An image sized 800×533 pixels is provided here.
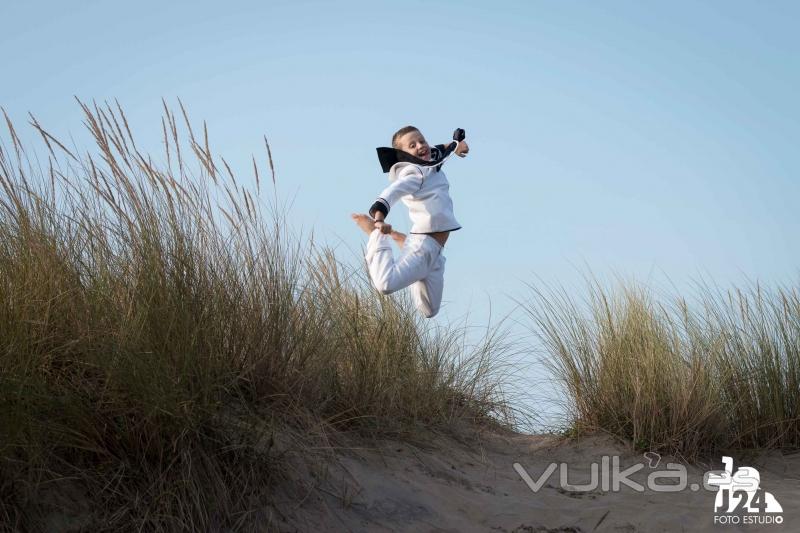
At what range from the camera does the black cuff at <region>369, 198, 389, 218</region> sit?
4.74m

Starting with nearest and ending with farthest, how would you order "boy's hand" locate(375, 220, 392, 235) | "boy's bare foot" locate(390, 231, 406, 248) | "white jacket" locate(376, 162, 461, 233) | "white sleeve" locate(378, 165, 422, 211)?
"boy's hand" locate(375, 220, 392, 235)
"white sleeve" locate(378, 165, 422, 211)
"white jacket" locate(376, 162, 461, 233)
"boy's bare foot" locate(390, 231, 406, 248)

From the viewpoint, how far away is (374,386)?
14.1ft

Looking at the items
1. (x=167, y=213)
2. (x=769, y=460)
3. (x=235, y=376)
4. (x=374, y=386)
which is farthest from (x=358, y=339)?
(x=769, y=460)

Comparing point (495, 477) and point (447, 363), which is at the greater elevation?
point (447, 363)

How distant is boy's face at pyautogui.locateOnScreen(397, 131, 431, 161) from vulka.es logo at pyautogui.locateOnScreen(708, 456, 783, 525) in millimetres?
2635

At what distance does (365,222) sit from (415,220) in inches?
17.8

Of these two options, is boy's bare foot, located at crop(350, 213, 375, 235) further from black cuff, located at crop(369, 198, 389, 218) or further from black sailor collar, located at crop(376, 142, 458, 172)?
black sailor collar, located at crop(376, 142, 458, 172)

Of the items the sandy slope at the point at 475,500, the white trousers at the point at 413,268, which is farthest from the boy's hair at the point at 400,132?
the sandy slope at the point at 475,500

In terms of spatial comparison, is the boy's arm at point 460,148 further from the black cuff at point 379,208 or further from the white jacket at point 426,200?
the black cuff at point 379,208

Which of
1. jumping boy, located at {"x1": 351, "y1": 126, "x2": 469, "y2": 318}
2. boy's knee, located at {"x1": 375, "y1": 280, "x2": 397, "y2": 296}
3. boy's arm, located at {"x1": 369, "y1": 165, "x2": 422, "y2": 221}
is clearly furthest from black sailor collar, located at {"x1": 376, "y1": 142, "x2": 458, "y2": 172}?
boy's knee, located at {"x1": 375, "y1": 280, "x2": 397, "y2": 296}

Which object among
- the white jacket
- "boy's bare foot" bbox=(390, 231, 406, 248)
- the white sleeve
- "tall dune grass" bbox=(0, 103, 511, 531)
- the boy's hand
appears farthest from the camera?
"boy's bare foot" bbox=(390, 231, 406, 248)

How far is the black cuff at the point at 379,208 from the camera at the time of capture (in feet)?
15.5

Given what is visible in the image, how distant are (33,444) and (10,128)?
5.11ft

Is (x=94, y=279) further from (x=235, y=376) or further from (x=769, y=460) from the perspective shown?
(x=769, y=460)
